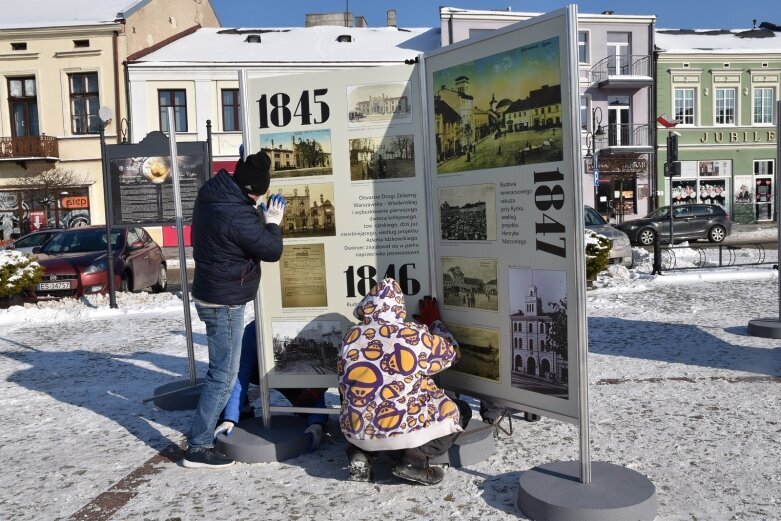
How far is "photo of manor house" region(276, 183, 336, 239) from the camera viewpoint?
466 centimetres


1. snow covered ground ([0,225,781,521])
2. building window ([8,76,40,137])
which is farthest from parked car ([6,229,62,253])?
building window ([8,76,40,137])

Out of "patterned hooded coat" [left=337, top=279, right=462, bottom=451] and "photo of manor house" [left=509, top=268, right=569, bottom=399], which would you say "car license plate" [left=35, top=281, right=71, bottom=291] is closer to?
"patterned hooded coat" [left=337, top=279, right=462, bottom=451]

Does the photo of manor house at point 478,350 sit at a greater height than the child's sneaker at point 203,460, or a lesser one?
greater

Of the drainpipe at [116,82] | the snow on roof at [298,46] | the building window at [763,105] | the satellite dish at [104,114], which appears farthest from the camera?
the building window at [763,105]

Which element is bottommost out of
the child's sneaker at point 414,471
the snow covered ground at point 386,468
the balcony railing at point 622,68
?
the snow covered ground at point 386,468

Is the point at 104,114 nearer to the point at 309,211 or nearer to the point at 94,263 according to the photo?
the point at 94,263

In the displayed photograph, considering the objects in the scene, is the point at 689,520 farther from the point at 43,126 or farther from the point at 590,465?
the point at 43,126

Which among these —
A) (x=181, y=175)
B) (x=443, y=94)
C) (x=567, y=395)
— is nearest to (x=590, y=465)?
(x=567, y=395)

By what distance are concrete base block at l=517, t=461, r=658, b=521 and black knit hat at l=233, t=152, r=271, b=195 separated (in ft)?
7.33

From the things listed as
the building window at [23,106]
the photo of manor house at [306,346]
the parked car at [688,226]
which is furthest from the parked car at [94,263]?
the building window at [23,106]

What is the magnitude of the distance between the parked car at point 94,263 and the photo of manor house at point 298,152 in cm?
807

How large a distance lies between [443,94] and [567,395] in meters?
1.87

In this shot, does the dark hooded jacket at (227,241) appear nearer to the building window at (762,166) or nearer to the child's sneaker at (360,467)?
the child's sneaker at (360,467)

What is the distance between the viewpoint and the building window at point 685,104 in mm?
35875
